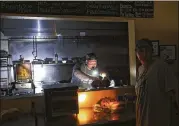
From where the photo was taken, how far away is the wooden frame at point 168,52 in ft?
13.5

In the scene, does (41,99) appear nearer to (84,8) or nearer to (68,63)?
(84,8)

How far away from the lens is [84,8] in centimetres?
361

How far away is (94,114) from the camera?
3.10 metres

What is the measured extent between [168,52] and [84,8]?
1667 millimetres

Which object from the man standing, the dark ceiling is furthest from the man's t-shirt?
the dark ceiling

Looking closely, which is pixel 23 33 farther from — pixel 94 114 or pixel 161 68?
pixel 161 68

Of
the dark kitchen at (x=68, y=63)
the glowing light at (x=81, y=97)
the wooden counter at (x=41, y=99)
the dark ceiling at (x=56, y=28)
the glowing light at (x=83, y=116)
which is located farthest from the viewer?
the dark ceiling at (x=56, y=28)

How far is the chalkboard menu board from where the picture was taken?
3248 mm

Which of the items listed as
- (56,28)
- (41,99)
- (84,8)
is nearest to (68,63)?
(56,28)

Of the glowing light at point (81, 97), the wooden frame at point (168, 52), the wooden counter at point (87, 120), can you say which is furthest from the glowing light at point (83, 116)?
the wooden frame at point (168, 52)

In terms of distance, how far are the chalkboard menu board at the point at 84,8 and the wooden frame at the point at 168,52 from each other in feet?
1.97

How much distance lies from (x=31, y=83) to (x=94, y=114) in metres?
2.72

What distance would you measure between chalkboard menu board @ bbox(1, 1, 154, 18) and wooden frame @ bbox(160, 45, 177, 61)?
60cm

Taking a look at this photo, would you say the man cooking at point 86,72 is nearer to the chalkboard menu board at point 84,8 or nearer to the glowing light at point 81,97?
the glowing light at point 81,97
